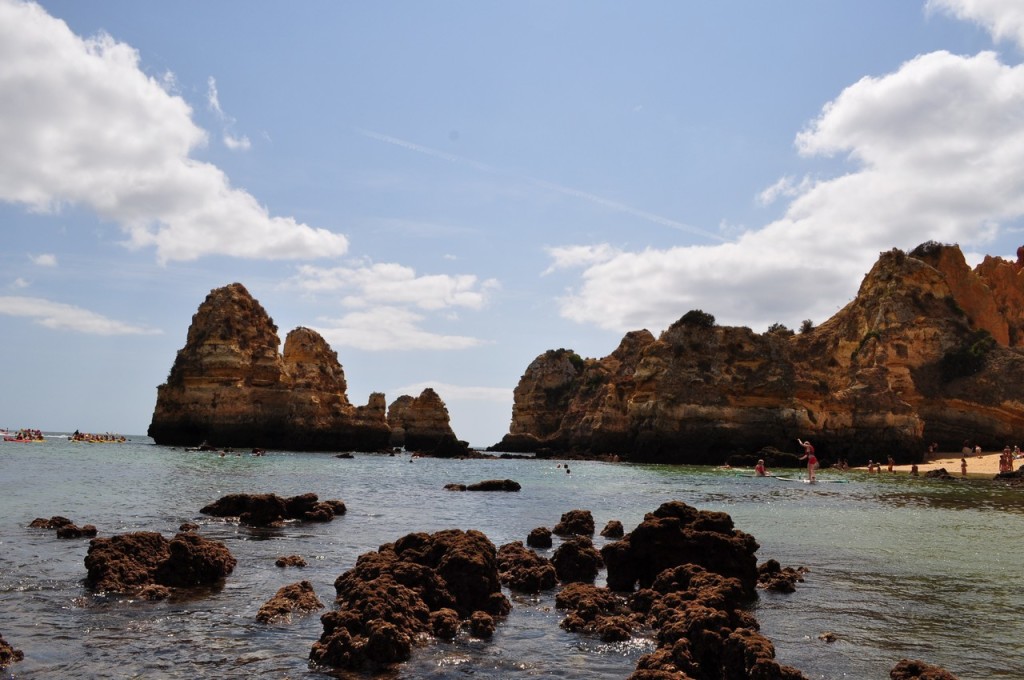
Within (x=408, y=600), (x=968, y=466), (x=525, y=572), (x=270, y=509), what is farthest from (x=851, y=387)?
(x=408, y=600)

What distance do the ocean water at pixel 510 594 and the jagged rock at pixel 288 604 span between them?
0.21 metres

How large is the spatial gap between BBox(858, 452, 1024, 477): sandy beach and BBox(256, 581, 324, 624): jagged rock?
48983 mm

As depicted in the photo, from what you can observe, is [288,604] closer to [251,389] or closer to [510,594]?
[510,594]

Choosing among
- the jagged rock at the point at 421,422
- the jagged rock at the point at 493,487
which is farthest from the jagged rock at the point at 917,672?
the jagged rock at the point at 421,422

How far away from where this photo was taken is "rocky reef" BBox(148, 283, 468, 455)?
7744cm

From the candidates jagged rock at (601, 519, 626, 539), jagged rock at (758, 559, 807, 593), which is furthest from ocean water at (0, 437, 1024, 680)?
jagged rock at (601, 519, 626, 539)

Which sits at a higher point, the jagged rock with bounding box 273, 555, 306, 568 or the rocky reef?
the rocky reef

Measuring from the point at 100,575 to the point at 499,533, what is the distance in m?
10.8

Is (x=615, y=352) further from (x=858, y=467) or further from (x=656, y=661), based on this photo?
(x=656, y=661)

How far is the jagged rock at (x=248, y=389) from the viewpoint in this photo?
3049 inches

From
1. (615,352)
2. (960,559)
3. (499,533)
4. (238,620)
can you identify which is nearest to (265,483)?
(499,533)

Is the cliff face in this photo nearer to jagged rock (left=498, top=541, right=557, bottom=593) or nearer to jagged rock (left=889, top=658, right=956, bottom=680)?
jagged rock (left=498, top=541, right=557, bottom=593)

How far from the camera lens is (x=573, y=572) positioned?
1466 centimetres

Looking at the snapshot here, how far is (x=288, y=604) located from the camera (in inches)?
441
